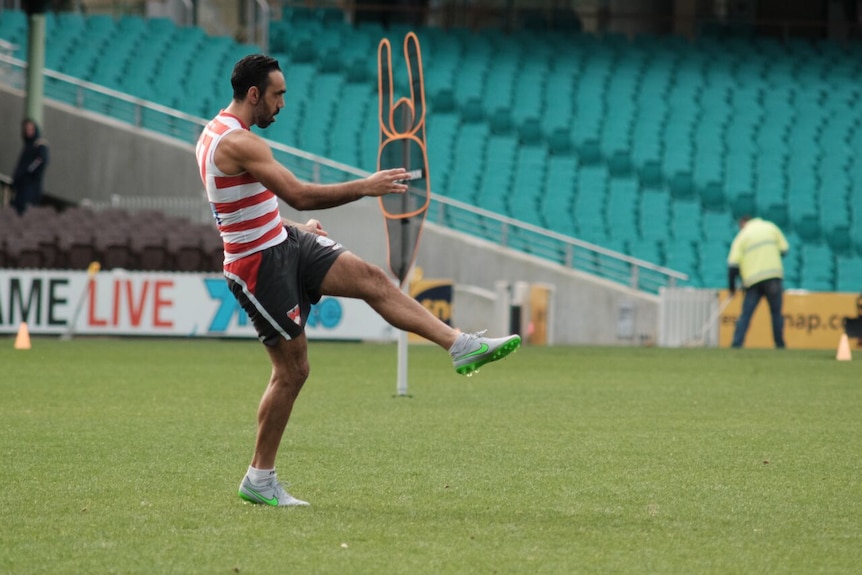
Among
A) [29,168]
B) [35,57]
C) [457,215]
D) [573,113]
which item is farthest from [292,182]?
[573,113]

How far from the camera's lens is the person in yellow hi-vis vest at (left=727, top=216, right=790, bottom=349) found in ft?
63.3

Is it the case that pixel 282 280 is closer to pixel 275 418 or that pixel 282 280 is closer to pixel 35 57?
pixel 275 418

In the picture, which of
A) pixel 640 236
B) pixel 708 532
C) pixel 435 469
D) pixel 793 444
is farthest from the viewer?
pixel 640 236

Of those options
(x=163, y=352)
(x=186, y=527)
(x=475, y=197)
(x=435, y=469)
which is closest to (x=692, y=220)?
(x=475, y=197)

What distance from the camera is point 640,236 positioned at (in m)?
24.4

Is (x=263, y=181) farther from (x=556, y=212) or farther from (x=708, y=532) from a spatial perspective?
(x=556, y=212)

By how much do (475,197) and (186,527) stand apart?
63.1ft

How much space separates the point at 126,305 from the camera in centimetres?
1917

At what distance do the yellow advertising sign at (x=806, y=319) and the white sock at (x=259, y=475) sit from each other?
15.7m

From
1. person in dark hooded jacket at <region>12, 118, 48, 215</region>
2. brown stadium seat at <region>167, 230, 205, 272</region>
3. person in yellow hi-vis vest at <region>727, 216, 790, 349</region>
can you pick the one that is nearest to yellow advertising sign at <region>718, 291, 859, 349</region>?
person in yellow hi-vis vest at <region>727, 216, 790, 349</region>

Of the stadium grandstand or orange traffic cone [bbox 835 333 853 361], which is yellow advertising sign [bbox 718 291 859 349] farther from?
orange traffic cone [bbox 835 333 853 361]

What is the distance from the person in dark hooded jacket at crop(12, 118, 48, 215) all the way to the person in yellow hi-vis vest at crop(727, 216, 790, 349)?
11.2 meters

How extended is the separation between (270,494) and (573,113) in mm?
22020

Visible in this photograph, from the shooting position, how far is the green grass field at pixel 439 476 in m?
5.17
